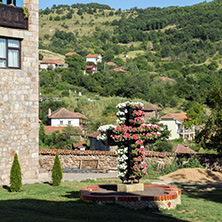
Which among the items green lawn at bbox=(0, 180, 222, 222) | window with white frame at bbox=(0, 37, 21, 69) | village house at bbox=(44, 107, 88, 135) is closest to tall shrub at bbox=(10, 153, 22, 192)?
green lawn at bbox=(0, 180, 222, 222)

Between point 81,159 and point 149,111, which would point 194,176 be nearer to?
point 81,159

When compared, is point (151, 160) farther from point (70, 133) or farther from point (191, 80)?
point (191, 80)

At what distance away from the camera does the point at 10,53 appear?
18.9m

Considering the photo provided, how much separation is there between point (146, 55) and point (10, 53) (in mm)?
121036

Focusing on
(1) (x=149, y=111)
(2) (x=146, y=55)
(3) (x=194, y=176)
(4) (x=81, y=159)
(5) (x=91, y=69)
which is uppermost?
(2) (x=146, y=55)

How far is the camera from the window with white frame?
18625 millimetres

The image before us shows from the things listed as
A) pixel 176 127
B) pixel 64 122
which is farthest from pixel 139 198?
pixel 176 127

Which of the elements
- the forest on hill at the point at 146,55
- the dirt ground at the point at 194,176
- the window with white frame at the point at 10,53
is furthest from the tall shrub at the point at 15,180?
the forest on hill at the point at 146,55

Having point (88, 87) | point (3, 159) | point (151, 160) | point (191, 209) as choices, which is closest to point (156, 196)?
point (191, 209)

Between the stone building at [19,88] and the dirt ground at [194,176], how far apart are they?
7.41m

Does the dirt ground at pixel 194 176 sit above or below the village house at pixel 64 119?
below

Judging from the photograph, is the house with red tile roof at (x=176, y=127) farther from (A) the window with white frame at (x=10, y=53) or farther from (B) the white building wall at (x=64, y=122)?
(A) the window with white frame at (x=10, y=53)

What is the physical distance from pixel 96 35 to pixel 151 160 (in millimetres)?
152994

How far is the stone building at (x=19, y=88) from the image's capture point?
18500mm
